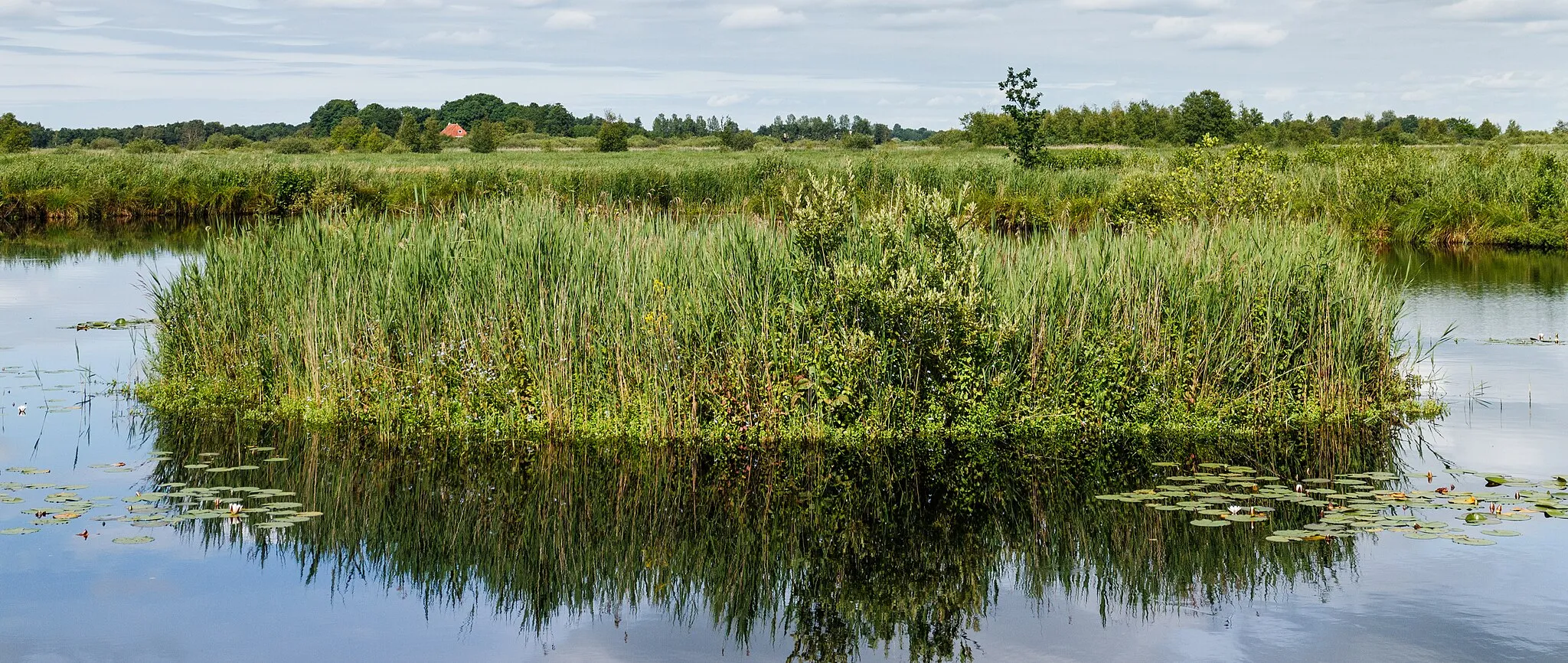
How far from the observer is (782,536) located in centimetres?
927

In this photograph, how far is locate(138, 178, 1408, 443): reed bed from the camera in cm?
1170

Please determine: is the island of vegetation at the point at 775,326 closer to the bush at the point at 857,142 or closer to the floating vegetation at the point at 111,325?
the floating vegetation at the point at 111,325

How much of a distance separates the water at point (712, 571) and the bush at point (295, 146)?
77128mm

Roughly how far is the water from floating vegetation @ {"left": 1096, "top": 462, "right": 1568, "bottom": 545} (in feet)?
0.57

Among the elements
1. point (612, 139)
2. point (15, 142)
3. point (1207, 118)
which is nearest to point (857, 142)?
point (612, 139)

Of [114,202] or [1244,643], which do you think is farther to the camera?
[114,202]

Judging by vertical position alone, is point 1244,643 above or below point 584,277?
below

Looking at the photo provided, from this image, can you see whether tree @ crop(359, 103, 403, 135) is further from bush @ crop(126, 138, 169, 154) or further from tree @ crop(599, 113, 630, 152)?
bush @ crop(126, 138, 169, 154)

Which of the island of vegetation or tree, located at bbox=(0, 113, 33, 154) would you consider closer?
the island of vegetation

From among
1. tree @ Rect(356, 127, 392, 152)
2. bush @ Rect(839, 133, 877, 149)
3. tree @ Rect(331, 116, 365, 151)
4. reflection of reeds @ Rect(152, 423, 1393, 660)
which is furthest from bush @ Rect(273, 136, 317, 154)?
reflection of reeds @ Rect(152, 423, 1393, 660)

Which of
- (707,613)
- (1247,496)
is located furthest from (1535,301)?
(707,613)

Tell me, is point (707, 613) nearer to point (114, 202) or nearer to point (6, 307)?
point (6, 307)

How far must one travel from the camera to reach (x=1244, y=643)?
7199 mm

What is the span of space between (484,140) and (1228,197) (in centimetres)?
7425
